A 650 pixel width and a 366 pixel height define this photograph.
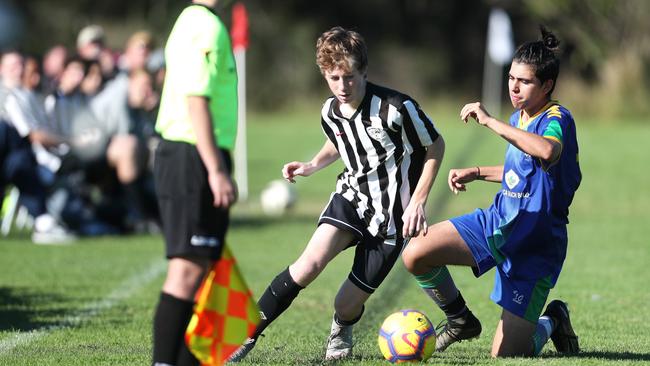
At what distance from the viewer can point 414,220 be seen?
5277 mm

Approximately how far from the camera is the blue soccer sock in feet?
A: 18.7

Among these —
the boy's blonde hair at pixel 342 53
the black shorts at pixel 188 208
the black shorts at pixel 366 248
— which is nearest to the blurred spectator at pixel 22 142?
the black shorts at pixel 366 248

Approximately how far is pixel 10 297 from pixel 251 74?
2850 cm

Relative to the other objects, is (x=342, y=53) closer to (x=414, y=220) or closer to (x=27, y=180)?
(x=414, y=220)

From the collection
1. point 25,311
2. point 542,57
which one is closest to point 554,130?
point 542,57

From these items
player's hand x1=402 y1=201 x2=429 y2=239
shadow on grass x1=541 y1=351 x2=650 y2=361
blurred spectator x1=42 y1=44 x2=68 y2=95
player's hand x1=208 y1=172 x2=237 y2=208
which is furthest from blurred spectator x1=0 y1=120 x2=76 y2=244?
player's hand x1=208 y1=172 x2=237 y2=208

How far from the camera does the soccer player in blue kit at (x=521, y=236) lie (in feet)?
18.0

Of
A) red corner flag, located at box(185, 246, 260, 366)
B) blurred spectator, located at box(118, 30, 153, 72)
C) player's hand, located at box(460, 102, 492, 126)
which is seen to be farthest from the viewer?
blurred spectator, located at box(118, 30, 153, 72)

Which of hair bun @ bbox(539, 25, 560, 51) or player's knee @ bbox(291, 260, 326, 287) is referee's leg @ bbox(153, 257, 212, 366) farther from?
hair bun @ bbox(539, 25, 560, 51)

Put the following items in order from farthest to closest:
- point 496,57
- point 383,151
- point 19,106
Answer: point 496,57, point 19,106, point 383,151

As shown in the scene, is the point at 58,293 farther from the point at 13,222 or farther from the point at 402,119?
the point at 13,222

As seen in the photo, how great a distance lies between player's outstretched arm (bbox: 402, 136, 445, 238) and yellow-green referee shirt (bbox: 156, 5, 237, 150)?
1.20m

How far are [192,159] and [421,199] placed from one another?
4.59ft

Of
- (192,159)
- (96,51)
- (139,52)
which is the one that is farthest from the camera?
(96,51)
